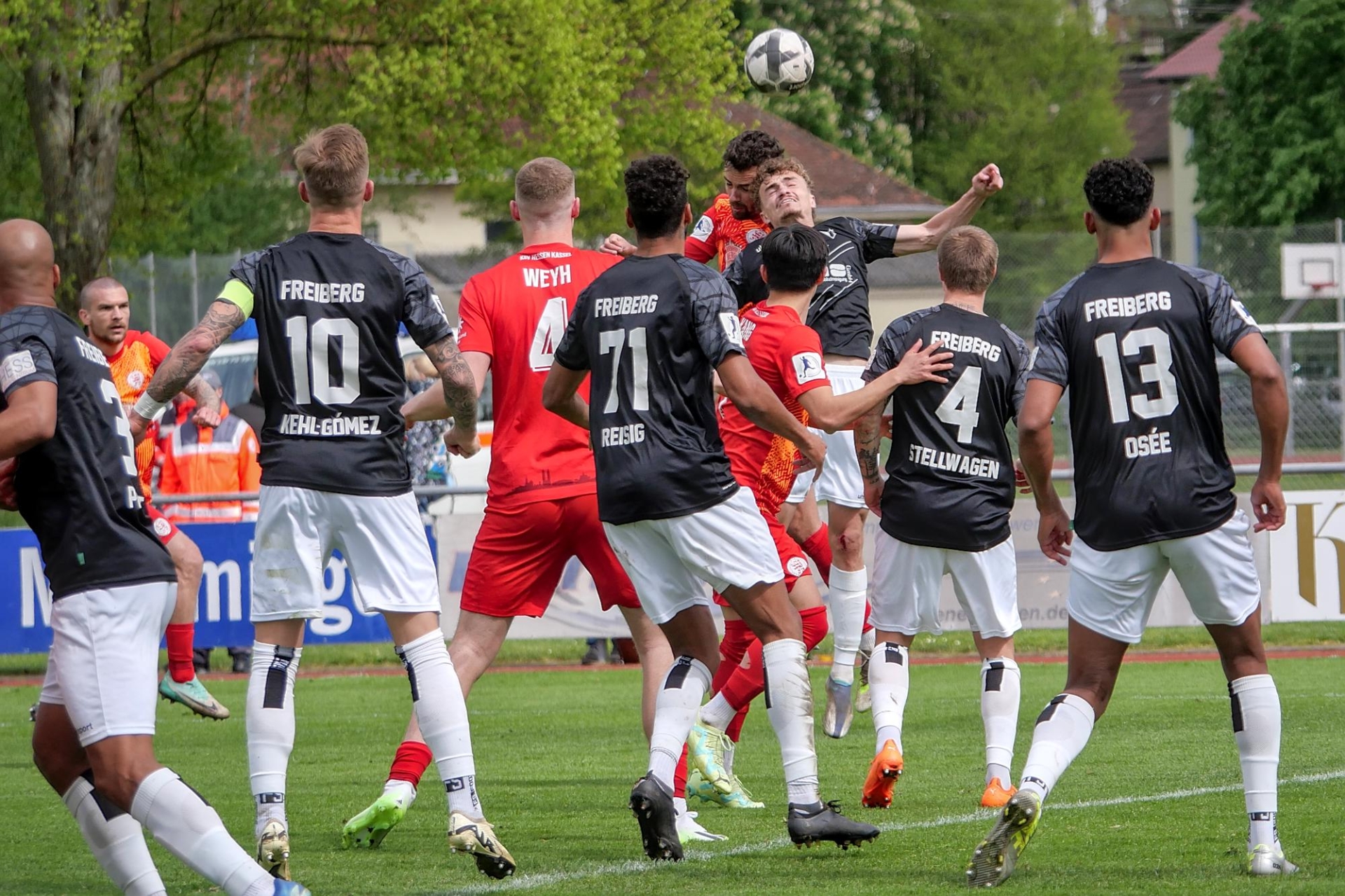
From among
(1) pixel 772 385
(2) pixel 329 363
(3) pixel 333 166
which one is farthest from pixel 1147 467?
(3) pixel 333 166

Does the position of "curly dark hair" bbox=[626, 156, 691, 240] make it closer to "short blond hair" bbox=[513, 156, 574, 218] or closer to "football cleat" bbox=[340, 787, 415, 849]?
"short blond hair" bbox=[513, 156, 574, 218]

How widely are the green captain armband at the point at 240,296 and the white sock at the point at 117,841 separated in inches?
69.1

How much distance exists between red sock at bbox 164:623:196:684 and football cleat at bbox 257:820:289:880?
A: 5.12 metres

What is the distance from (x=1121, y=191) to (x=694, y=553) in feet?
6.21

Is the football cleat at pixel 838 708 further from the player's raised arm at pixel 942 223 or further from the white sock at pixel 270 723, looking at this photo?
the white sock at pixel 270 723

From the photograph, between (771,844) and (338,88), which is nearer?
(771,844)

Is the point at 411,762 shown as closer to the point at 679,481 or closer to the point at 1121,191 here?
the point at 679,481

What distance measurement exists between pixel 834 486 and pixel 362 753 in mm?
3039

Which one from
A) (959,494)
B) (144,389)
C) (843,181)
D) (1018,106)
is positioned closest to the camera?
(959,494)

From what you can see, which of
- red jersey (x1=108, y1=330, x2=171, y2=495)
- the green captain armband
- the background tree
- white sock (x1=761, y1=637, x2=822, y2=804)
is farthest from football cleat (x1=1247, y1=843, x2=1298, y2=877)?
the background tree

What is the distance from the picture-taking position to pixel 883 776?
7469 mm

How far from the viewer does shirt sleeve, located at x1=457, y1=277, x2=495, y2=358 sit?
7.44 meters

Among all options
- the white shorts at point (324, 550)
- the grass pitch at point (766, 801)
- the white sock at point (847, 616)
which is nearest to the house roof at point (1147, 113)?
the grass pitch at point (766, 801)

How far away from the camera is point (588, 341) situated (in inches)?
258
